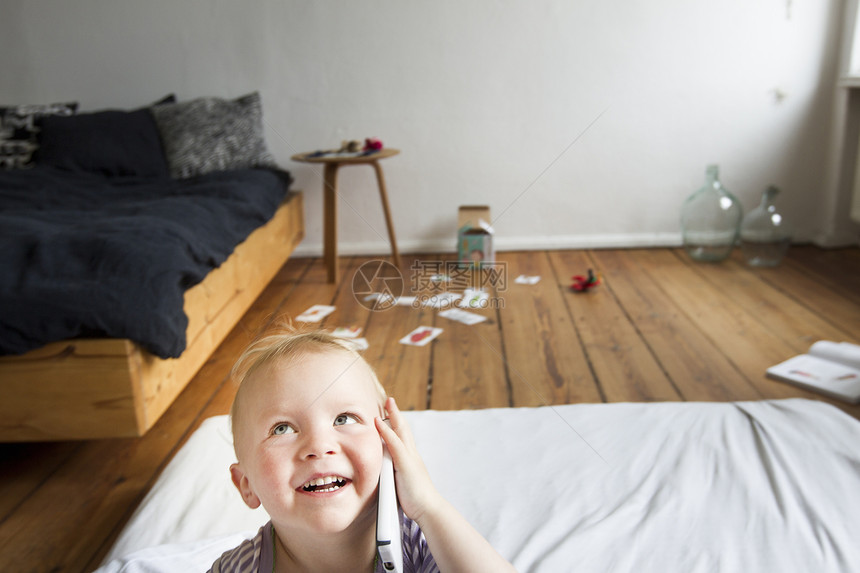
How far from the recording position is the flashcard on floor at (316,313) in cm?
260

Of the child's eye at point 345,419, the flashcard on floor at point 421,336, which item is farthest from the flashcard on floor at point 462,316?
the child's eye at point 345,419

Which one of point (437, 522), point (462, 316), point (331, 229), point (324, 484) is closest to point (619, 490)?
point (437, 522)

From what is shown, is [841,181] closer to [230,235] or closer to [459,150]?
[459,150]

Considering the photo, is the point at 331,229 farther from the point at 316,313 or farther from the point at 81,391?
the point at 81,391

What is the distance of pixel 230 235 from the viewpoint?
2344 millimetres

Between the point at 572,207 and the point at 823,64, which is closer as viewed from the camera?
the point at 823,64

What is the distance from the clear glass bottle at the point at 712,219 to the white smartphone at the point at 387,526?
118 inches

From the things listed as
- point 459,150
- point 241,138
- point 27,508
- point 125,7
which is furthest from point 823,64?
point 27,508

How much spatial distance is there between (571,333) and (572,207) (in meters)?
1.35

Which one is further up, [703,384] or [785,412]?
[785,412]

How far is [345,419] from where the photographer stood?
0.78m

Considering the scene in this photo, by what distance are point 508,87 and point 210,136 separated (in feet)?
5.02

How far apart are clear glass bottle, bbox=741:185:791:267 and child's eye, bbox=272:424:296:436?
3.02m

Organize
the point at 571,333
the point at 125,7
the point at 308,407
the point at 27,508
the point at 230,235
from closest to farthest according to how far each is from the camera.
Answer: the point at 308,407
the point at 27,508
the point at 230,235
the point at 571,333
the point at 125,7
